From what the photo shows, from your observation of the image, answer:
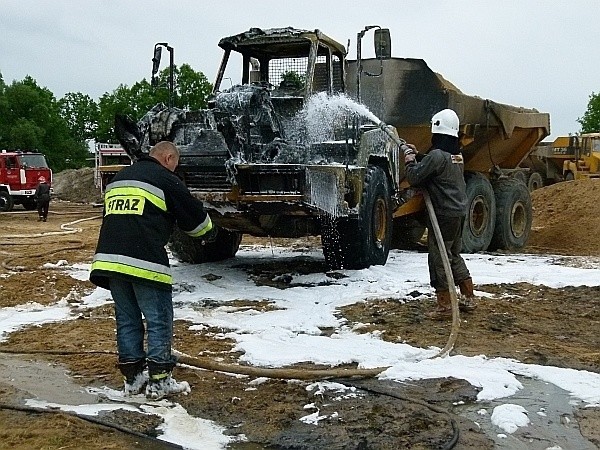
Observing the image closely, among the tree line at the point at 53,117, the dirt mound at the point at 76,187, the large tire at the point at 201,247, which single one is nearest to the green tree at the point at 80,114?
the tree line at the point at 53,117

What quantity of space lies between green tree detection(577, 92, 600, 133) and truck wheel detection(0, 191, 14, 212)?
45.7m

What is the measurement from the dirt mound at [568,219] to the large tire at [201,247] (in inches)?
235

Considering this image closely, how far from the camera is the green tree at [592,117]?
6162 cm

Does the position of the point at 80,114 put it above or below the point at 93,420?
above

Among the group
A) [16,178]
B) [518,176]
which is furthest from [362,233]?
[16,178]

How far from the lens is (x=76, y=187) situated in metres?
43.1

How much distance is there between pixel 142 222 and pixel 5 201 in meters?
25.2

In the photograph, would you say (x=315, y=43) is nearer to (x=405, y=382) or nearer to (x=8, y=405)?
(x=405, y=382)

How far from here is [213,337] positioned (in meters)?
6.66

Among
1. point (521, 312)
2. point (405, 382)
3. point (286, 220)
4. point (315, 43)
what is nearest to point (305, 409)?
point (405, 382)

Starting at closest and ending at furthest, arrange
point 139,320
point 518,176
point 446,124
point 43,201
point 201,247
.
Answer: point 139,320
point 446,124
point 201,247
point 518,176
point 43,201

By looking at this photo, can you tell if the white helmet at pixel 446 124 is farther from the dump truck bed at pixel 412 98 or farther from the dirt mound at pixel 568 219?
the dirt mound at pixel 568 219

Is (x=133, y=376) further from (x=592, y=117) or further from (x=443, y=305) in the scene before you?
(x=592, y=117)

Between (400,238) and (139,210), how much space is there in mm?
8363
